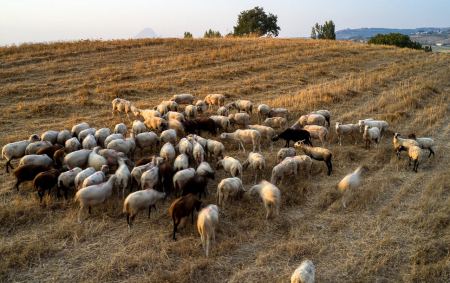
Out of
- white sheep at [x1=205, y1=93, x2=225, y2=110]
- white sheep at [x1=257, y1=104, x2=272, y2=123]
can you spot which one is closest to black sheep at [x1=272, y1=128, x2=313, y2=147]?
white sheep at [x1=257, y1=104, x2=272, y2=123]

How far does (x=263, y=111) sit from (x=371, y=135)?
438cm

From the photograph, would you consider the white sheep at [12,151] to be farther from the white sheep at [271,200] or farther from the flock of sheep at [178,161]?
the white sheep at [271,200]

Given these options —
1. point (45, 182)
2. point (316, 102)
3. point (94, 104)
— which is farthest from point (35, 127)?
point (316, 102)

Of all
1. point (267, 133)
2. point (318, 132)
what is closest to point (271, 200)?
point (267, 133)

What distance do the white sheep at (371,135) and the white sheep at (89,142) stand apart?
27.1 feet

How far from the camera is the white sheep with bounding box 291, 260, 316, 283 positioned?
6.50 metres

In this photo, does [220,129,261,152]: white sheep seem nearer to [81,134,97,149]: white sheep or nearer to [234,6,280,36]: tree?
[81,134,97,149]: white sheep

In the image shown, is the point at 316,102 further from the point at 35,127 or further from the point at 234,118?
the point at 35,127

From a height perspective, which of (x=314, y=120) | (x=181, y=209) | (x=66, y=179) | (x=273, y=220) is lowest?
(x=273, y=220)

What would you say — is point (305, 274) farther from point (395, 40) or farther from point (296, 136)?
point (395, 40)

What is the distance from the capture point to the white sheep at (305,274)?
256 inches

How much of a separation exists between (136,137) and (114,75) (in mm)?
12436

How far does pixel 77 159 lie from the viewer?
1071 centimetres

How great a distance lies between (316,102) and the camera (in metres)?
17.9
